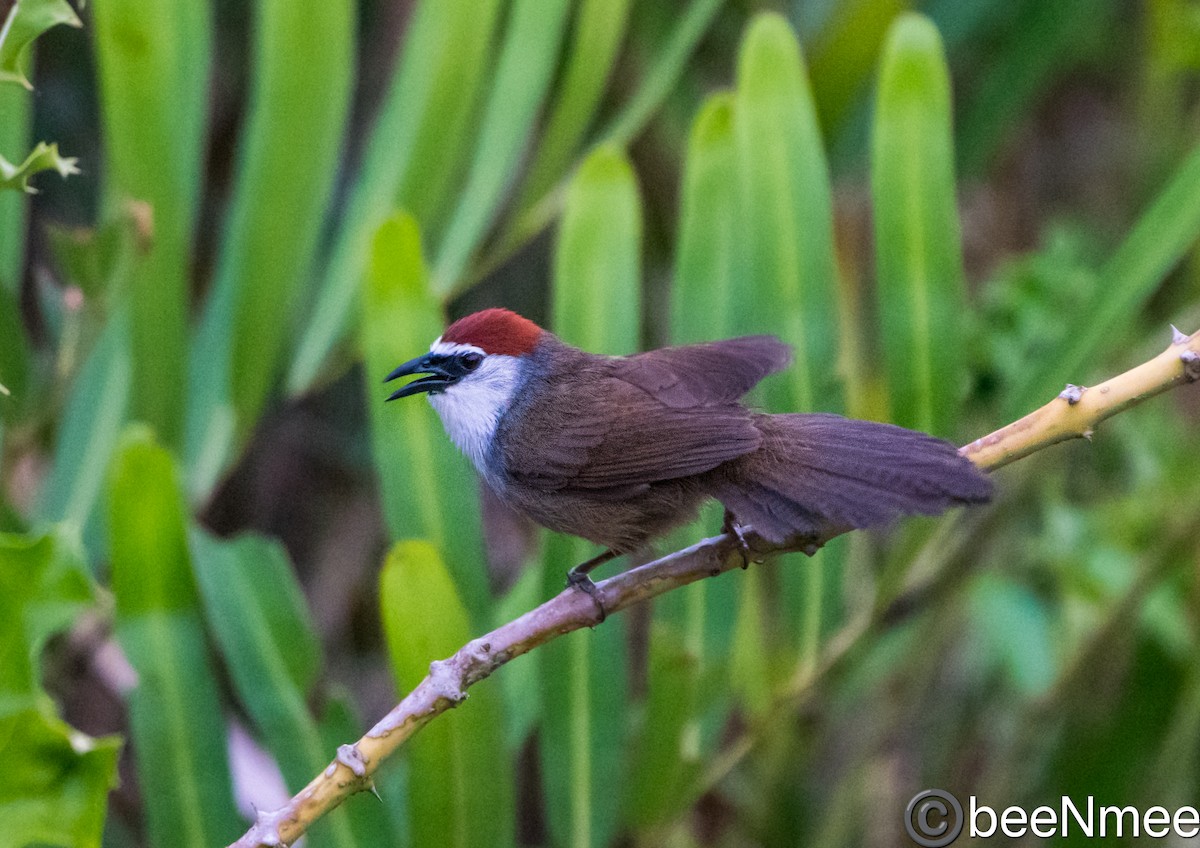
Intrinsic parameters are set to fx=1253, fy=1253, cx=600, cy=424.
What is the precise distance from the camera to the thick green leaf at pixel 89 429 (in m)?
2.89

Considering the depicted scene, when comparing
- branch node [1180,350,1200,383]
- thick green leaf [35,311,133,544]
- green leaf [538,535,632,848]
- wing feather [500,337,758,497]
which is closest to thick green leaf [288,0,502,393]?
thick green leaf [35,311,133,544]

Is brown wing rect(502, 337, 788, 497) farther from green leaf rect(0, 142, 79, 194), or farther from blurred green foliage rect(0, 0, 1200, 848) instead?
green leaf rect(0, 142, 79, 194)

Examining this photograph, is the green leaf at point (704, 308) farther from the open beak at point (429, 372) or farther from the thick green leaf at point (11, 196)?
the thick green leaf at point (11, 196)

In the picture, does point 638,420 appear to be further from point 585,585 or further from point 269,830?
point 269,830

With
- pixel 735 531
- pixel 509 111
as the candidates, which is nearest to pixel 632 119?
pixel 509 111

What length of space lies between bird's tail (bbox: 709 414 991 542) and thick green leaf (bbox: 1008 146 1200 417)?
43cm

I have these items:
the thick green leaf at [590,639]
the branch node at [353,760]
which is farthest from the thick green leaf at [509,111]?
the branch node at [353,760]

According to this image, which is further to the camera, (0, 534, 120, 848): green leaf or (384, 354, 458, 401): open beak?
(384, 354, 458, 401): open beak

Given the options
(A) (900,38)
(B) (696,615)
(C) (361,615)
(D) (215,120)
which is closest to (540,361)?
(B) (696,615)

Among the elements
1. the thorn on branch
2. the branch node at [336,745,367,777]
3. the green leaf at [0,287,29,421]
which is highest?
the green leaf at [0,287,29,421]

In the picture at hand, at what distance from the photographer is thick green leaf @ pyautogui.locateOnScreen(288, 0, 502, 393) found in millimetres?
2828

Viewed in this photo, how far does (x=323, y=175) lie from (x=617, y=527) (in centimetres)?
109

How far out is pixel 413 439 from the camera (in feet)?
7.61

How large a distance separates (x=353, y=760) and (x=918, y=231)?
4.77 feet
